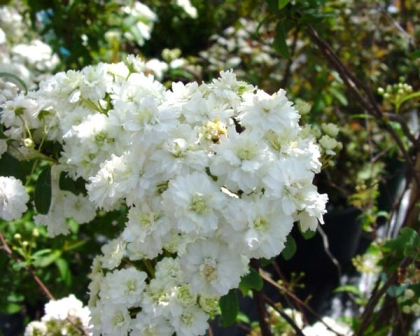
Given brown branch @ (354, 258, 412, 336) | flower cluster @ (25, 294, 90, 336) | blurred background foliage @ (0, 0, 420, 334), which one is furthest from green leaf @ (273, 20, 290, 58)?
flower cluster @ (25, 294, 90, 336)

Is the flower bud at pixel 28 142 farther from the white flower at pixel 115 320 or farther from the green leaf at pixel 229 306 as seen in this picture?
the green leaf at pixel 229 306

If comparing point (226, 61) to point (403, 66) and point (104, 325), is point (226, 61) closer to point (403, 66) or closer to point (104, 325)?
point (403, 66)

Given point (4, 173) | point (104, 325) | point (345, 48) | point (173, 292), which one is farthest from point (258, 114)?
point (345, 48)

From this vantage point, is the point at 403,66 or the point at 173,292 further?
the point at 403,66

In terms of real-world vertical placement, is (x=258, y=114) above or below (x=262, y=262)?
above

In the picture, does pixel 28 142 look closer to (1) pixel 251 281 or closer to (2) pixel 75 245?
(1) pixel 251 281

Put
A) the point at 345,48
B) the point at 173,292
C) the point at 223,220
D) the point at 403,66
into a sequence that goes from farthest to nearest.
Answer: the point at 403,66, the point at 345,48, the point at 173,292, the point at 223,220

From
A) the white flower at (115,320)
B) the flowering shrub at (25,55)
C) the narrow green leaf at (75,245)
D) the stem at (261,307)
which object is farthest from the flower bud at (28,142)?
the narrow green leaf at (75,245)
